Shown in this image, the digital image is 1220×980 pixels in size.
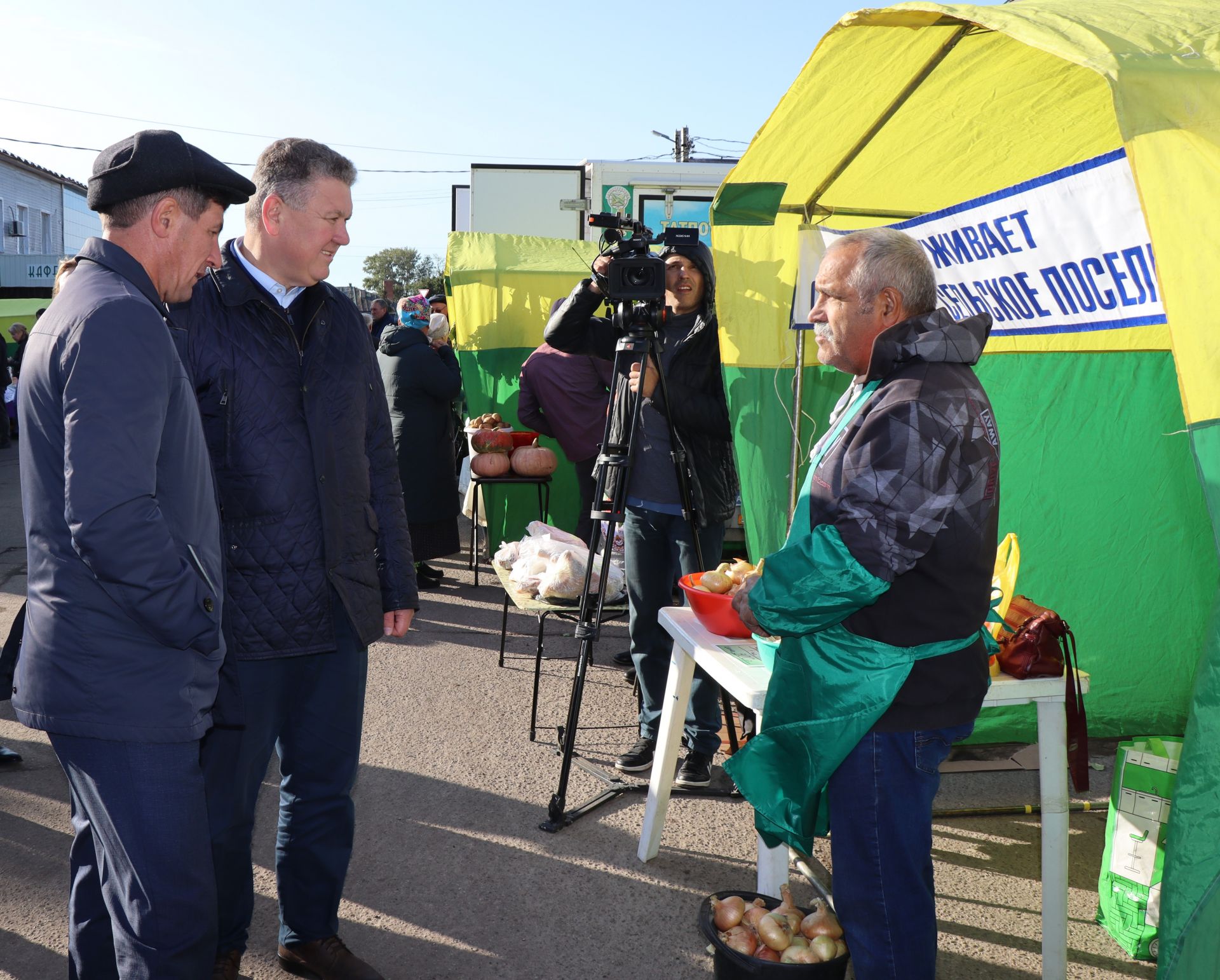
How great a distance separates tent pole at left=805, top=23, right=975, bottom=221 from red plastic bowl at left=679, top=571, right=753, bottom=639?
1763 mm

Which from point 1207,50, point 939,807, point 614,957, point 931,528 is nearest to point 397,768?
point 614,957

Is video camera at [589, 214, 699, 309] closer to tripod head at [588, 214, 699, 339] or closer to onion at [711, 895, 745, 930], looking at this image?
tripod head at [588, 214, 699, 339]

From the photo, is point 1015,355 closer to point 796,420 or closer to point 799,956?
point 796,420

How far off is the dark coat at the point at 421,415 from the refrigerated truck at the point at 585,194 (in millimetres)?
3379

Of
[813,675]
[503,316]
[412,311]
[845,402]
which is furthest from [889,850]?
[503,316]

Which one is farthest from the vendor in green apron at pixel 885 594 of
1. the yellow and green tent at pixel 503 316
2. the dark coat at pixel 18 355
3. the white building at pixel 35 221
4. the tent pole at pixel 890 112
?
the white building at pixel 35 221

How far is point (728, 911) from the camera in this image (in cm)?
253

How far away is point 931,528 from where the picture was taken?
1988 mm

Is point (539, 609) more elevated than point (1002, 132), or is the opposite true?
point (1002, 132)

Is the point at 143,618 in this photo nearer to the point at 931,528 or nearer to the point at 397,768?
the point at 931,528

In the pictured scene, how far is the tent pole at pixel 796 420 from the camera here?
4250 mm

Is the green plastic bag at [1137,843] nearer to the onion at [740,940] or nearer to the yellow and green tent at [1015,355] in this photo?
the yellow and green tent at [1015,355]

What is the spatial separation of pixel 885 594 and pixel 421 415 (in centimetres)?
528

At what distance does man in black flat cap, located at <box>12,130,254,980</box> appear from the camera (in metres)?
1.68
